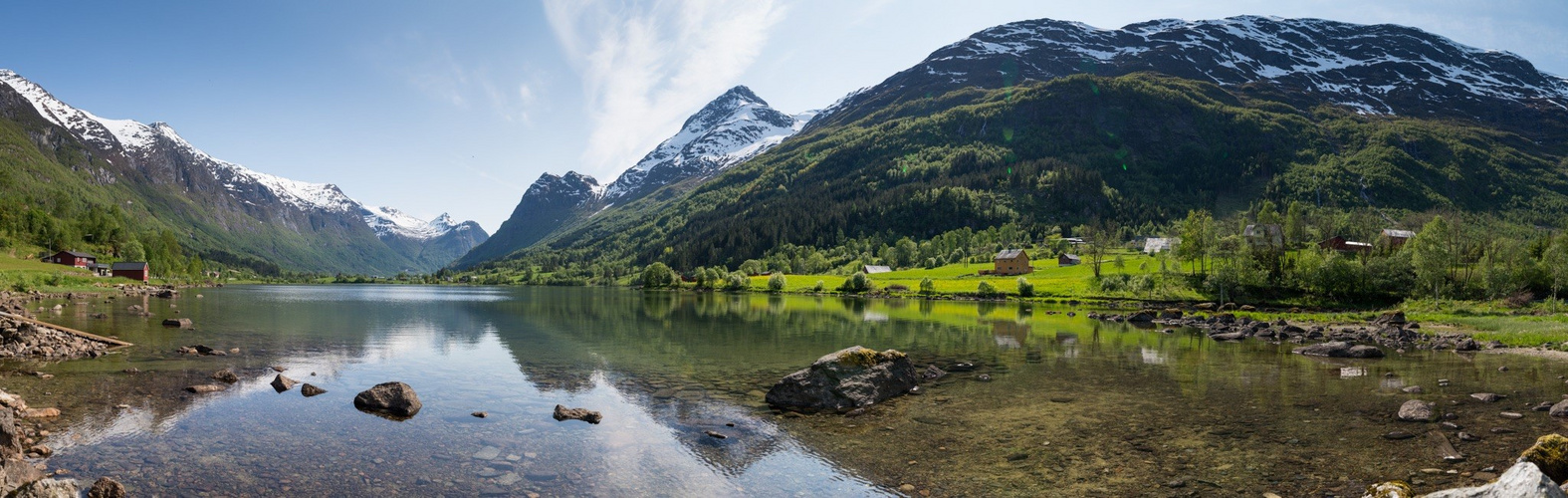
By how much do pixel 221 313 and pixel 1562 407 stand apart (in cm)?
10058

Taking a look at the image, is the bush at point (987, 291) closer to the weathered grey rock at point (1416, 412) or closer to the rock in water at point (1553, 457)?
the weathered grey rock at point (1416, 412)

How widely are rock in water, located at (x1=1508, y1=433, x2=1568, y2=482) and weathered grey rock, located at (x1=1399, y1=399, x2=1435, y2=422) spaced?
9247 mm

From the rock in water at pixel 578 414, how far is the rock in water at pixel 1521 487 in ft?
69.6

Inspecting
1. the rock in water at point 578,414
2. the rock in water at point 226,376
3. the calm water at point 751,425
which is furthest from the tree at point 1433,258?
the rock in water at point 226,376

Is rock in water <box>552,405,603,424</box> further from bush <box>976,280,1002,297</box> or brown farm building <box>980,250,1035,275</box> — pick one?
brown farm building <box>980,250,1035,275</box>

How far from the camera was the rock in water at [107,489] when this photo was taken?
44.8 feet

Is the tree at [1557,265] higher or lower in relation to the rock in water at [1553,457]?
higher

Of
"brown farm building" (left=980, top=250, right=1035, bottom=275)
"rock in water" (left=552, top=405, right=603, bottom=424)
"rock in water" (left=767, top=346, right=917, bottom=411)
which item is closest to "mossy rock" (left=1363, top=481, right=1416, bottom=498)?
"rock in water" (left=767, top=346, right=917, bottom=411)

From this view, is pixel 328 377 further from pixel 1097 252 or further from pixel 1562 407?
pixel 1097 252

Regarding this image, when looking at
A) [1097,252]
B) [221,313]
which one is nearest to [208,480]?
[221,313]

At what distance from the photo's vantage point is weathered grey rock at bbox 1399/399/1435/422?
21.6m

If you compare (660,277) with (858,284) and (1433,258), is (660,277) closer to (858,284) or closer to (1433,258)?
(858,284)

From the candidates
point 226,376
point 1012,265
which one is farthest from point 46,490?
point 1012,265

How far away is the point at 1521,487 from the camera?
33.0 feet
